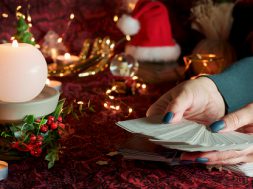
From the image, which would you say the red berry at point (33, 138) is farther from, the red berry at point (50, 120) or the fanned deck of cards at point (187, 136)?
the fanned deck of cards at point (187, 136)

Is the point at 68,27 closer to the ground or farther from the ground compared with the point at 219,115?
farther from the ground

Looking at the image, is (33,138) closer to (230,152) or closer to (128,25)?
(230,152)

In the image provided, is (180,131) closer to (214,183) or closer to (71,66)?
(214,183)

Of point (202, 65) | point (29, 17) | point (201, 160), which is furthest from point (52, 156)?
point (29, 17)

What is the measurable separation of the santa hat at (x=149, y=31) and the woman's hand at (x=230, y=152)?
94 cm

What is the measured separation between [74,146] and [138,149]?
151 mm

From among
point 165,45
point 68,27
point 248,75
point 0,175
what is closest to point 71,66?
point 68,27

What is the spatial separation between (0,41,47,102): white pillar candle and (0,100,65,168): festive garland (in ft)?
0.17

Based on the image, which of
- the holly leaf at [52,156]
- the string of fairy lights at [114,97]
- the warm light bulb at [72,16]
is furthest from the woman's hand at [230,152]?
the warm light bulb at [72,16]

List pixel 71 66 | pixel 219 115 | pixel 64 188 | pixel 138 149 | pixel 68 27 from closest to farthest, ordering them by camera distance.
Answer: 1. pixel 64 188
2. pixel 138 149
3. pixel 219 115
4. pixel 71 66
5. pixel 68 27

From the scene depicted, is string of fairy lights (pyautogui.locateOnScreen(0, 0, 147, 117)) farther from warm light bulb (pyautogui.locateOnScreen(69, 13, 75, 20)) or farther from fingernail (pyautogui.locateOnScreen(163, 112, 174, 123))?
fingernail (pyautogui.locateOnScreen(163, 112, 174, 123))

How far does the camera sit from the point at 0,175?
2.54 ft

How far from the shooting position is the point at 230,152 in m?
0.85

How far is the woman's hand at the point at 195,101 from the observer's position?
91 cm
